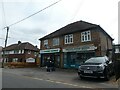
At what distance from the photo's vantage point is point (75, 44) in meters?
27.4

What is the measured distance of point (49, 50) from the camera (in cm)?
3112

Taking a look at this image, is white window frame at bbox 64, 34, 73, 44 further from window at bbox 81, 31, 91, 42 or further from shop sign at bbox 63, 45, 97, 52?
window at bbox 81, 31, 91, 42

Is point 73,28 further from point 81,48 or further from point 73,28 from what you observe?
point 81,48

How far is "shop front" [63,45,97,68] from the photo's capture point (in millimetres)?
24773

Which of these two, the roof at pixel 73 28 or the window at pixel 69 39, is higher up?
the roof at pixel 73 28

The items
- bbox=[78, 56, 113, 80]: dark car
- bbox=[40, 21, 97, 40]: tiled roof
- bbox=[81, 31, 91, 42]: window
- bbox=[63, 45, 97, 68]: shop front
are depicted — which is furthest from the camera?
bbox=[40, 21, 97, 40]: tiled roof

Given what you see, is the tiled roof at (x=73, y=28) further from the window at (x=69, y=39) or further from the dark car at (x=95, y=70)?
the dark car at (x=95, y=70)

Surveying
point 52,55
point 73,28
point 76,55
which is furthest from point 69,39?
point 52,55

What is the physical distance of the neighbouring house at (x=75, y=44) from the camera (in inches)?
976

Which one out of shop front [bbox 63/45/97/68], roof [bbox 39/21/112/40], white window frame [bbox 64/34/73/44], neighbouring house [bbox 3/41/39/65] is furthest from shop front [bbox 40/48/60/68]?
neighbouring house [bbox 3/41/39/65]

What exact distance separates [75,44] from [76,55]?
1.67m

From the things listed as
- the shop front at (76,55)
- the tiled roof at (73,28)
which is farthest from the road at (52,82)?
the tiled roof at (73,28)

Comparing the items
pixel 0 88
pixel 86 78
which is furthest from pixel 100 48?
pixel 0 88

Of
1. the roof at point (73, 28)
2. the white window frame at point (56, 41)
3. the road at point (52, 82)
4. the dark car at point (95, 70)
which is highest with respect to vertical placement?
the roof at point (73, 28)
